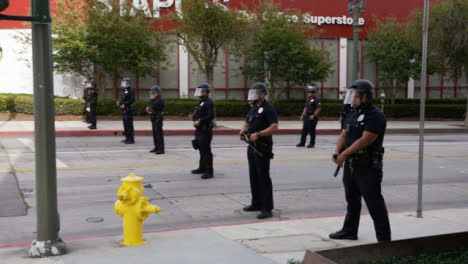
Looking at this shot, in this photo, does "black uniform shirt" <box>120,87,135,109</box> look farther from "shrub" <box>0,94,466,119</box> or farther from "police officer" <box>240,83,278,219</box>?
"police officer" <box>240,83,278,219</box>

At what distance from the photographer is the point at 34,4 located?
5.85 m

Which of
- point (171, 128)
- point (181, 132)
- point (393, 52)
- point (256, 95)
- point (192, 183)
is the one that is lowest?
point (192, 183)

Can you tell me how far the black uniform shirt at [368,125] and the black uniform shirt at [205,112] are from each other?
515 cm

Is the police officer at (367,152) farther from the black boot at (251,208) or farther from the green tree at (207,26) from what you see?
the green tree at (207,26)

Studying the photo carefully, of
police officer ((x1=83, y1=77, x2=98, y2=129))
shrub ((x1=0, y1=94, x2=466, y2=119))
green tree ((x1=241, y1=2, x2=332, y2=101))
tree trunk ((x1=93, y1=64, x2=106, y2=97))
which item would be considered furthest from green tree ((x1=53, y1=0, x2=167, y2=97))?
green tree ((x1=241, y1=2, x2=332, y2=101))

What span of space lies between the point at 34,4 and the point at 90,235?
2944mm

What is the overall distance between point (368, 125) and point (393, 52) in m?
24.5

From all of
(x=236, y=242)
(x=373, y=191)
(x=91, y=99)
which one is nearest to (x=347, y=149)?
(x=373, y=191)

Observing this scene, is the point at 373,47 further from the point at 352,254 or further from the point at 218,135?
the point at 352,254

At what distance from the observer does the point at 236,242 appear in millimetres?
6590

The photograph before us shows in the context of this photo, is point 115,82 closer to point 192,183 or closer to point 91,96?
point 91,96

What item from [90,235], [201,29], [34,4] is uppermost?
[201,29]

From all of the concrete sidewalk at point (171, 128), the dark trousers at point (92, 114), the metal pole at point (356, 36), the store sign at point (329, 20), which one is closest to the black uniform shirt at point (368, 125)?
the concrete sidewalk at point (171, 128)

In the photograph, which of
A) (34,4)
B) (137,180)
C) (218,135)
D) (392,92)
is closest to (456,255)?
(137,180)
